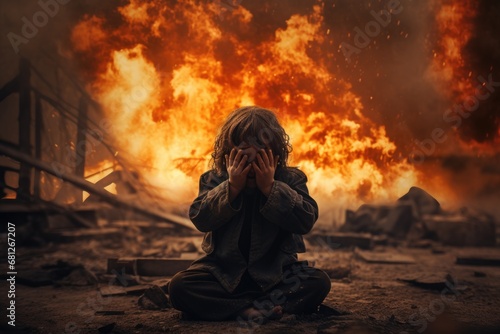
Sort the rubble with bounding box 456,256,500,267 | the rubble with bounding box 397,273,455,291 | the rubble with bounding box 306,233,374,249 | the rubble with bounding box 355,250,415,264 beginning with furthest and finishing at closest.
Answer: the rubble with bounding box 306,233,374,249
the rubble with bounding box 355,250,415,264
the rubble with bounding box 456,256,500,267
the rubble with bounding box 397,273,455,291

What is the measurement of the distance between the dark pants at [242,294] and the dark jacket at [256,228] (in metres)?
0.08

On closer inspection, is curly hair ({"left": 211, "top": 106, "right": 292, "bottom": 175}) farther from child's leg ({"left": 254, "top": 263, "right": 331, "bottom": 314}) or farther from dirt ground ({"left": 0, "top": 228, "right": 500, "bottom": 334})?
dirt ground ({"left": 0, "top": 228, "right": 500, "bottom": 334})

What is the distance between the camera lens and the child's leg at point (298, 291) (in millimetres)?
3100

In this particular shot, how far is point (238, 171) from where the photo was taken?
114 inches

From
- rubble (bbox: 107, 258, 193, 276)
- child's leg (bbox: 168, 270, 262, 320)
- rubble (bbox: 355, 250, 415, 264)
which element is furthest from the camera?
rubble (bbox: 355, 250, 415, 264)

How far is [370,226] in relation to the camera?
902 centimetres

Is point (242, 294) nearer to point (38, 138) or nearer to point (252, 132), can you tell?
point (252, 132)

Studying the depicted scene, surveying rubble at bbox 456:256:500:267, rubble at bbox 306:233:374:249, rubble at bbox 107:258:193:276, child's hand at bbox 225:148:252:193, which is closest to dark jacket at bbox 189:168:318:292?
child's hand at bbox 225:148:252:193

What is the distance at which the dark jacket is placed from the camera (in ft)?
9.73

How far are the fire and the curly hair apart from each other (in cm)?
274

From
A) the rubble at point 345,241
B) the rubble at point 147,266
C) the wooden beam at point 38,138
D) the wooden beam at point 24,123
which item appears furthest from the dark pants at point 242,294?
the wooden beam at point 38,138

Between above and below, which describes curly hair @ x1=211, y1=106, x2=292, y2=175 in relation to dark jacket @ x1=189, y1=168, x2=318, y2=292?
above

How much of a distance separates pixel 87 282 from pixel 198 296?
190cm

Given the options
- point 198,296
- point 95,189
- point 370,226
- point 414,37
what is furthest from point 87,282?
point 370,226
